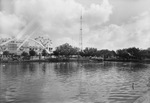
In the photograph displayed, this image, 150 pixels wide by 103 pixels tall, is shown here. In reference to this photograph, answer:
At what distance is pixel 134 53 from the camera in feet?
574

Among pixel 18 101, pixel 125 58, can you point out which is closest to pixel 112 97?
pixel 18 101

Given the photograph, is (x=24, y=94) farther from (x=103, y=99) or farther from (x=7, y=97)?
(x=103, y=99)

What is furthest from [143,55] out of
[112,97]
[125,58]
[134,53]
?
[112,97]

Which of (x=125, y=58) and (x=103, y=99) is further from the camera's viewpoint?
(x=125, y=58)

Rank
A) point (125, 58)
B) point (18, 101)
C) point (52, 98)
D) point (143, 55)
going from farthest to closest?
point (125, 58) < point (143, 55) < point (52, 98) < point (18, 101)

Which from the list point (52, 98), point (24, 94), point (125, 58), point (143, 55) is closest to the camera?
point (52, 98)

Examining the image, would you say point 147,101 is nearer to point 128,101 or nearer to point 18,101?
point 128,101

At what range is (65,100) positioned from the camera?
2436 centimetres

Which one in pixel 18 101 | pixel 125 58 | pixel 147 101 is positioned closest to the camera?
pixel 147 101

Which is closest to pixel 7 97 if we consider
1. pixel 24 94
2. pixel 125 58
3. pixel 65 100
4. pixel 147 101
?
pixel 24 94

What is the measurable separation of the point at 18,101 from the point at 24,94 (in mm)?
3850

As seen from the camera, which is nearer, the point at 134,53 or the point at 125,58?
the point at 134,53

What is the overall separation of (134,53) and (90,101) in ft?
515

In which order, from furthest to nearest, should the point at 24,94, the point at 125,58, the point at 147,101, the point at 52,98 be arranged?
1. the point at 125,58
2. the point at 24,94
3. the point at 52,98
4. the point at 147,101
